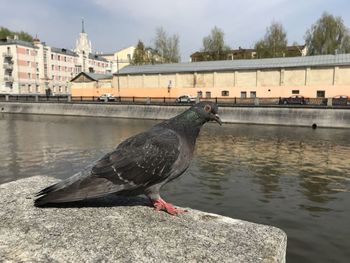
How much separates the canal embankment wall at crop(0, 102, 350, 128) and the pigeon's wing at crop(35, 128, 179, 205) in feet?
111

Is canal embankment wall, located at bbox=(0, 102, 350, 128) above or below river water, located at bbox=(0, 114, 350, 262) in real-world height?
above

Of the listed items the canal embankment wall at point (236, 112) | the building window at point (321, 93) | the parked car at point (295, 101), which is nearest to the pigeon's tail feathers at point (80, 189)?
the canal embankment wall at point (236, 112)

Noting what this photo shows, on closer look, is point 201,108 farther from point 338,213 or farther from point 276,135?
point 276,135

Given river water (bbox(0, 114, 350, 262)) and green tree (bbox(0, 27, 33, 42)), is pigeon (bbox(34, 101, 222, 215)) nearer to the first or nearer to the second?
river water (bbox(0, 114, 350, 262))

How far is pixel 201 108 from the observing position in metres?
4.46

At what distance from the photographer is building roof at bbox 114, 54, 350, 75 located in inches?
1815

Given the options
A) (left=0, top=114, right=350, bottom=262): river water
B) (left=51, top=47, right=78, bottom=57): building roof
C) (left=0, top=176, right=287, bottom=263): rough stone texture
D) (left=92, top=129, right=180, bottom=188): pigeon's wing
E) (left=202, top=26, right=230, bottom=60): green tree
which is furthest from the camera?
(left=51, top=47, right=78, bottom=57): building roof

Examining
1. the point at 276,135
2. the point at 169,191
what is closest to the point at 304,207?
the point at 169,191

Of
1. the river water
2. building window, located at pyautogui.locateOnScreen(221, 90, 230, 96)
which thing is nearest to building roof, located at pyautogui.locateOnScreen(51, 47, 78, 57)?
building window, located at pyautogui.locateOnScreen(221, 90, 230, 96)

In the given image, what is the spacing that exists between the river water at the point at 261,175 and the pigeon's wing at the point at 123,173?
16.2 ft

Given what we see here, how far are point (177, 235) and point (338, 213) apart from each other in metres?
8.46

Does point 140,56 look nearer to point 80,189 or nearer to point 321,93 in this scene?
point 321,93

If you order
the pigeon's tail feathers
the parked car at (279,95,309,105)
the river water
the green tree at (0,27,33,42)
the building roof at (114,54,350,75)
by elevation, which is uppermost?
the green tree at (0,27,33,42)

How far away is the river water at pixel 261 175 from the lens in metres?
9.23
